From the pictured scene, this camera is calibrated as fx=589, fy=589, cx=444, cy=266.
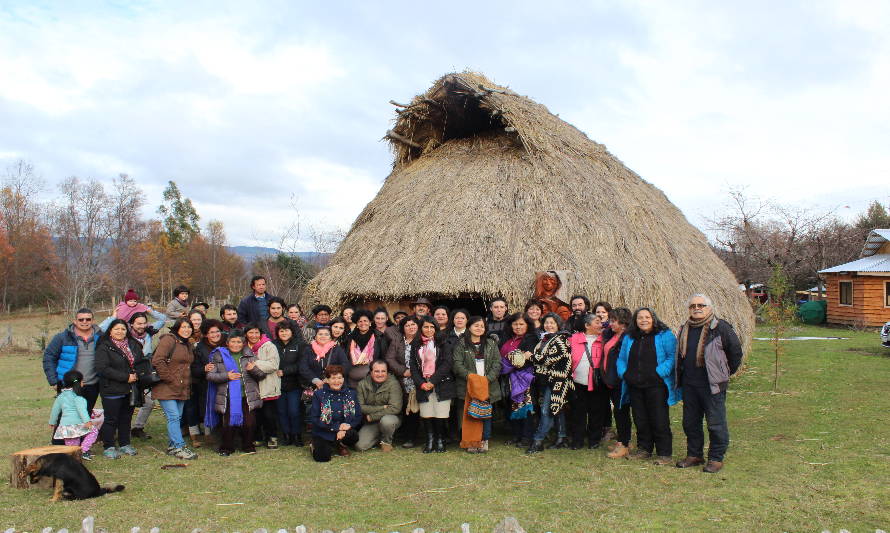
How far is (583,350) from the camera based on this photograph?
6.55 m

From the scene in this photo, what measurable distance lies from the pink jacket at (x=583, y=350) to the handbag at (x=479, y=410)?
41.2 inches

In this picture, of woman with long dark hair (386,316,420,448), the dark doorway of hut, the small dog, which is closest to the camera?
the small dog

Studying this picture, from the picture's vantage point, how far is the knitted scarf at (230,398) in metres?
6.68

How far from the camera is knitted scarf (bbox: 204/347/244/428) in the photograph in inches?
263

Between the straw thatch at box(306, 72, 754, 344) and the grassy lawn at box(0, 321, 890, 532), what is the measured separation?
8.51 feet

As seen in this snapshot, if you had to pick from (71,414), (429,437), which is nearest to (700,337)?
(429,437)

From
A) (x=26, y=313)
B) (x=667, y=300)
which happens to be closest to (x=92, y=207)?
(x=26, y=313)

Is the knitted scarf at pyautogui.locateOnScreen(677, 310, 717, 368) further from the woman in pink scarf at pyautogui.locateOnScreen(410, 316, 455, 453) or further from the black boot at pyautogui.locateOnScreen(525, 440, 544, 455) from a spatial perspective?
the woman in pink scarf at pyautogui.locateOnScreen(410, 316, 455, 453)

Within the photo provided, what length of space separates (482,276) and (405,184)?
377 cm

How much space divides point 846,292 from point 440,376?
73.9 ft

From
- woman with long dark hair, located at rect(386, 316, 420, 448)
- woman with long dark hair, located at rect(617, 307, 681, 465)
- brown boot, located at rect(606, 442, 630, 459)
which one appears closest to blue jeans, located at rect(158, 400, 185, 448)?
woman with long dark hair, located at rect(386, 316, 420, 448)

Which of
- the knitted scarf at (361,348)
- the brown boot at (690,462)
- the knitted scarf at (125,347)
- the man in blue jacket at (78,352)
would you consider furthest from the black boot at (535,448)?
the man in blue jacket at (78,352)

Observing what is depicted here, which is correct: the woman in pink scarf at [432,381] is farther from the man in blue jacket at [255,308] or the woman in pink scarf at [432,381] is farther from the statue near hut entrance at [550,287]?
the man in blue jacket at [255,308]

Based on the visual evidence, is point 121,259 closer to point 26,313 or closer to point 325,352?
point 26,313
